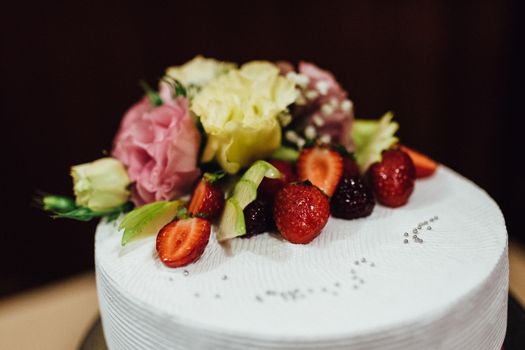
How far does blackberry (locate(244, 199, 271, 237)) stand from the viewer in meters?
1.15

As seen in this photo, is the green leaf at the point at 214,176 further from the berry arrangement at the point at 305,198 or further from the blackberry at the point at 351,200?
the blackberry at the point at 351,200

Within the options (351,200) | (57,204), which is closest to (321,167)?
(351,200)

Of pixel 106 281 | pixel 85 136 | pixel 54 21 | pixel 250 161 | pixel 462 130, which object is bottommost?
pixel 462 130

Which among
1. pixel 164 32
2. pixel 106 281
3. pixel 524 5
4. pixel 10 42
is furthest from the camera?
pixel 524 5

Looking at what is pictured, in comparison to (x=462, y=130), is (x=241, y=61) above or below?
above

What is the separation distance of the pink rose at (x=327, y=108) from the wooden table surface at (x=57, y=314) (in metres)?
0.75

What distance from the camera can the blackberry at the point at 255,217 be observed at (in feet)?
3.77

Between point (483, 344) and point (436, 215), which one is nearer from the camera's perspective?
point (483, 344)

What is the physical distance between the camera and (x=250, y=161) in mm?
1271

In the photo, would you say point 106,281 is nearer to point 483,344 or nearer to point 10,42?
point 483,344

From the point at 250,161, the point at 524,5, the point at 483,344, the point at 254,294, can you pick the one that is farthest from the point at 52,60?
the point at 524,5

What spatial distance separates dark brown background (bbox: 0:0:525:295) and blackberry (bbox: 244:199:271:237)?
124 cm

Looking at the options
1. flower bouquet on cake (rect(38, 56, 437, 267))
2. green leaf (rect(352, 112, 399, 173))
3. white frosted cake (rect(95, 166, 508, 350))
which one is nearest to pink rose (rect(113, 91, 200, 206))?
flower bouquet on cake (rect(38, 56, 437, 267))

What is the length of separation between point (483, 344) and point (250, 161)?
592mm
